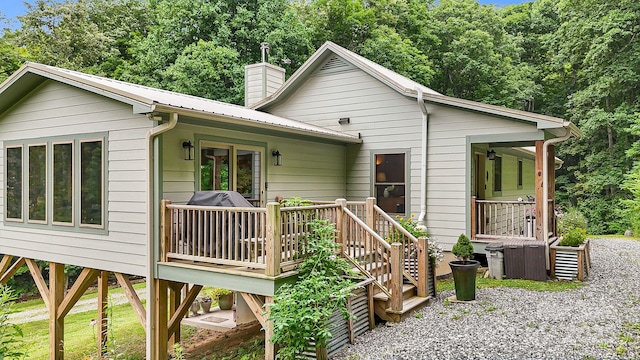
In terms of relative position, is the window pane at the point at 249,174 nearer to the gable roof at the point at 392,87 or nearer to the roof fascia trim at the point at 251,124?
the roof fascia trim at the point at 251,124

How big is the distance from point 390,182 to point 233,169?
420 centimetres

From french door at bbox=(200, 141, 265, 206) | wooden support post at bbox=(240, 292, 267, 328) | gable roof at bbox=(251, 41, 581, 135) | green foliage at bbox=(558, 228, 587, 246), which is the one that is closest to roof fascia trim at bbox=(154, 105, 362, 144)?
french door at bbox=(200, 141, 265, 206)

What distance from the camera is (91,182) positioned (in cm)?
751

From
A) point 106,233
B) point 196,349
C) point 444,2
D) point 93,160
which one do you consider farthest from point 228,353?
point 444,2

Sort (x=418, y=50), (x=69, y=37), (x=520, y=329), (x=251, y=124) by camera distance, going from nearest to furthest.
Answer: (x=520, y=329)
(x=251, y=124)
(x=69, y=37)
(x=418, y=50)

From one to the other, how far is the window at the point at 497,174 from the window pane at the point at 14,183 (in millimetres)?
11966

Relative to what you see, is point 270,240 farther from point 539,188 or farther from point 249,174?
point 539,188

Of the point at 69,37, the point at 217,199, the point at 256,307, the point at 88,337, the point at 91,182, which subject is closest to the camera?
the point at 256,307

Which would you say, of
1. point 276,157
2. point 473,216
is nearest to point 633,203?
point 473,216

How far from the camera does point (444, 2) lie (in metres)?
26.1

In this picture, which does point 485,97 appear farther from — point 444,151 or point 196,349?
point 196,349

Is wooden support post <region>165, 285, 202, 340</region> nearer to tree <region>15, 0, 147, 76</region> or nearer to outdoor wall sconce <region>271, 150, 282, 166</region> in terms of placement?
outdoor wall sconce <region>271, 150, 282, 166</region>

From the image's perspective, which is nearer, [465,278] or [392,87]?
[465,278]

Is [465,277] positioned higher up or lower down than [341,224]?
lower down
